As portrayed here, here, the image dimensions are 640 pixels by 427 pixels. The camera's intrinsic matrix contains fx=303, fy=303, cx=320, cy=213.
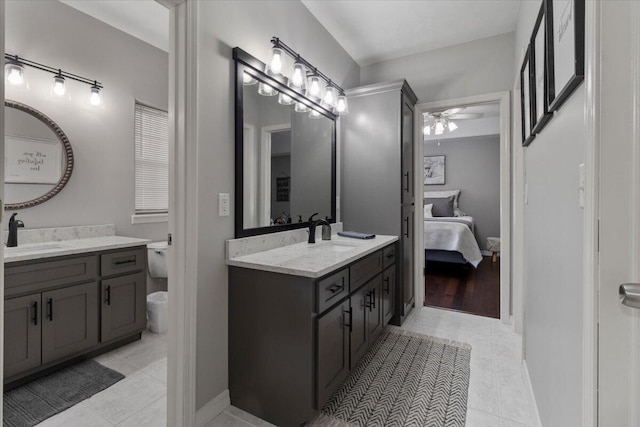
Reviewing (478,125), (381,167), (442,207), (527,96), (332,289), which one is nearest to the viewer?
(332,289)

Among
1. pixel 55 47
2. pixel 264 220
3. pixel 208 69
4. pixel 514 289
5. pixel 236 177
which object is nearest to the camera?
pixel 208 69

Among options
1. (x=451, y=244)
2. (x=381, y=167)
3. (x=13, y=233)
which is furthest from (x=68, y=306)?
(x=451, y=244)

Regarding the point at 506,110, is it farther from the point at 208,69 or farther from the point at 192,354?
the point at 192,354

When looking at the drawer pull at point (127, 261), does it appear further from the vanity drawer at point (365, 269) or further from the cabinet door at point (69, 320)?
the vanity drawer at point (365, 269)

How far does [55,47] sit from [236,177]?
1.96 m

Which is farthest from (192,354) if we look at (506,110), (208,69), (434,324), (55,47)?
(506,110)

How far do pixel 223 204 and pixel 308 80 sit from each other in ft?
4.38

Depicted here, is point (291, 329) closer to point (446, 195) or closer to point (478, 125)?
point (478, 125)

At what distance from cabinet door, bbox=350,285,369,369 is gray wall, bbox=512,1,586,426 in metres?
0.93

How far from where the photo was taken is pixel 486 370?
2057 mm

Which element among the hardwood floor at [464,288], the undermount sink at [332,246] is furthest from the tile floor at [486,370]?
the undermount sink at [332,246]

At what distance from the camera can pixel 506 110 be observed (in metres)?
2.86

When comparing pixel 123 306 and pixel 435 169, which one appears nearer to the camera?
pixel 123 306

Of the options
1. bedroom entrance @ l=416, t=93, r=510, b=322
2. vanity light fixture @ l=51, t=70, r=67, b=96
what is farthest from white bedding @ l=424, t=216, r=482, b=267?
vanity light fixture @ l=51, t=70, r=67, b=96
